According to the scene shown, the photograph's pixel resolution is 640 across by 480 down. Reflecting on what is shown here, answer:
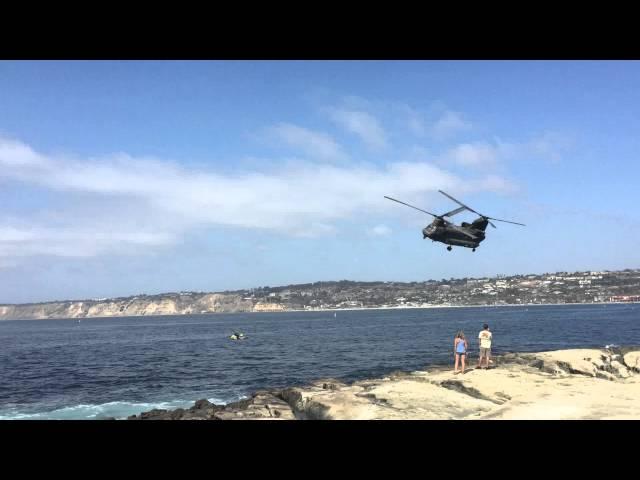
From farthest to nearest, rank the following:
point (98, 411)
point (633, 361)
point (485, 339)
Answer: point (633, 361) < point (98, 411) < point (485, 339)

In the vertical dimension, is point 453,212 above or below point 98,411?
above

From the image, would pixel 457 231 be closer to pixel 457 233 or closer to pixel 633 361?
pixel 457 233

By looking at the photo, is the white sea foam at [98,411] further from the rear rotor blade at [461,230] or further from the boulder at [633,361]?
the boulder at [633,361]

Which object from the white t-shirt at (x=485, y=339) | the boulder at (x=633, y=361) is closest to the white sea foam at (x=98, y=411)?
the white t-shirt at (x=485, y=339)

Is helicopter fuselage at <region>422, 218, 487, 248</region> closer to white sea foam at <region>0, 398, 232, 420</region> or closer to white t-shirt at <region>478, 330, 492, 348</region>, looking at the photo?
white t-shirt at <region>478, 330, 492, 348</region>

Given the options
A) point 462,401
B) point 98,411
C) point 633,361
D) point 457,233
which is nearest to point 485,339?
point 457,233

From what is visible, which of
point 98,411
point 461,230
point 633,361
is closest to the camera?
point 461,230

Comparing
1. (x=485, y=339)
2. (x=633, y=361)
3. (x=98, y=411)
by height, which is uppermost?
(x=485, y=339)

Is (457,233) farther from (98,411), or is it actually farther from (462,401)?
(98,411)

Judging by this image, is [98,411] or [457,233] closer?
[457,233]

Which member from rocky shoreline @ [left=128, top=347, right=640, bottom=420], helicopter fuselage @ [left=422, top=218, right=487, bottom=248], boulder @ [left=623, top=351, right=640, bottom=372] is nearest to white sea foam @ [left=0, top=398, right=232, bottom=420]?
rocky shoreline @ [left=128, top=347, right=640, bottom=420]

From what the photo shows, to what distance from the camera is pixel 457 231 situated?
1917 cm

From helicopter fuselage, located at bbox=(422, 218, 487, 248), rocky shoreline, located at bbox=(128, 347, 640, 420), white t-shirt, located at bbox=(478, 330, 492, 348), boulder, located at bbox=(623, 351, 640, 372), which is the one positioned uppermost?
helicopter fuselage, located at bbox=(422, 218, 487, 248)

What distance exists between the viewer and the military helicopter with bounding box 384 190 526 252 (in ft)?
62.1
